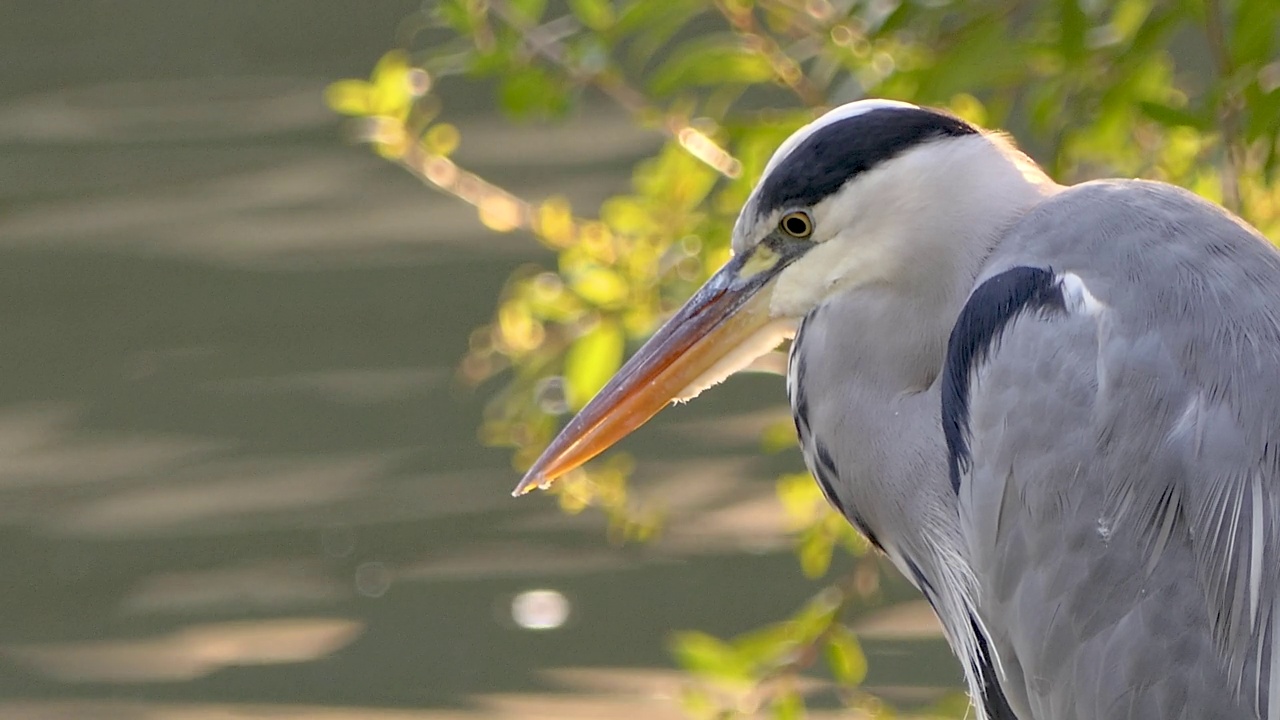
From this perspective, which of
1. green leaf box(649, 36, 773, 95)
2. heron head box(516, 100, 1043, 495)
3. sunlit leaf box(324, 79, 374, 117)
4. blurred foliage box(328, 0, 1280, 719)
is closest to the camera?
heron head box(516, 100, 1043, 495)

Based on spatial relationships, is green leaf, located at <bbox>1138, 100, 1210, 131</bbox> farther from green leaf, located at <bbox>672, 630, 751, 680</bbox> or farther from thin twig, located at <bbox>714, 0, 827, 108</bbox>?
green leaf, located at <bbox>672, 630, 751, 680</bbox>

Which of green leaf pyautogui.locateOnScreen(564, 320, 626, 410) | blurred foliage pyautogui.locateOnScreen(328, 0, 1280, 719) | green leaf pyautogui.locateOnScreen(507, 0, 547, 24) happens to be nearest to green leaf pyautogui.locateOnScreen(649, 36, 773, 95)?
blurred foliage pyautogui.locateOnScreen(328, 0, 1280, 719)

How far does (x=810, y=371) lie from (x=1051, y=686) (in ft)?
1.68

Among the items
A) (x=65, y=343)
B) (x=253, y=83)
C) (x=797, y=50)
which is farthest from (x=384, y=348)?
(x=797, y=50)

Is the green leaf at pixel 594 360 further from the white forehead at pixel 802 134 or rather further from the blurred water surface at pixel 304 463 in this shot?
the blurred water surface at pixel 304 463

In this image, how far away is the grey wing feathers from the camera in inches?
96.5

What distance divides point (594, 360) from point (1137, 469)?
1.22 meters

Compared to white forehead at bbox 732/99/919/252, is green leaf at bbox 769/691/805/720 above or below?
below

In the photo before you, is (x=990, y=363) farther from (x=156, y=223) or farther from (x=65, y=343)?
(x=156, y=223)

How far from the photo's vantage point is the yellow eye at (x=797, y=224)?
2723mm

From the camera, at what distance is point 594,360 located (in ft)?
11.5

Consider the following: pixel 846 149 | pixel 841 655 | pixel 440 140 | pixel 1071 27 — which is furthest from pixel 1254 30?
pixel 440 140

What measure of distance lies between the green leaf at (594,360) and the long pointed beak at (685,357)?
1.78 feet

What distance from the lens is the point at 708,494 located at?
6203mm
